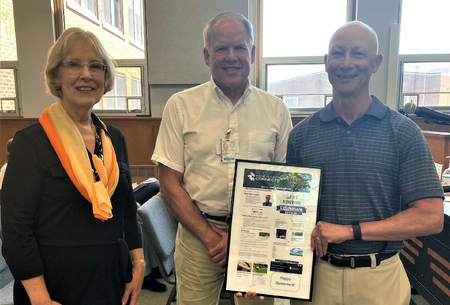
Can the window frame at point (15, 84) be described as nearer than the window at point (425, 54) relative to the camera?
No

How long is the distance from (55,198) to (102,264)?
0.32 metres

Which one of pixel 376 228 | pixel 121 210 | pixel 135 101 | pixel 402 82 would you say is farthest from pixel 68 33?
pixel 402 82

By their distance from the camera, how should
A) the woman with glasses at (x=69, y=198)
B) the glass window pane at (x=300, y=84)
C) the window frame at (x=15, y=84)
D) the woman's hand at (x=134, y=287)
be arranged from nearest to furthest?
the woman with glasses at (x=69, y=198), the woman's hand at (x=134, y=287), the glass window pane at (x=300, y=84), the window frame at (x=15, y=84)

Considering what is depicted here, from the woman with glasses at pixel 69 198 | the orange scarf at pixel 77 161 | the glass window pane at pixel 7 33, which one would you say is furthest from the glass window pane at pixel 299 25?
the glass window pane at pixel 7 33

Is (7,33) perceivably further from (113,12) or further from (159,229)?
(159,229)

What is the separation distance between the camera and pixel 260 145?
1.34 metres

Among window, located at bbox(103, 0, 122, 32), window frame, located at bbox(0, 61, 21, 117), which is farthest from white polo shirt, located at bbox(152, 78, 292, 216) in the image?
window frame, located at bbox(0, 61, 21, 117)

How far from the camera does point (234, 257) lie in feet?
3.78

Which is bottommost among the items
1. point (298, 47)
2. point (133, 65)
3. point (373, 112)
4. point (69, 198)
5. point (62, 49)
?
point (69, 198)

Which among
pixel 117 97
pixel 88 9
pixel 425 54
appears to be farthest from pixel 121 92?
pixel 425 54

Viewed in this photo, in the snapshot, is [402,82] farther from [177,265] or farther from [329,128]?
[177,265]

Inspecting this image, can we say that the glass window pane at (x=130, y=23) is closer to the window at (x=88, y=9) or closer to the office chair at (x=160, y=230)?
the window at (x=88, y=9)

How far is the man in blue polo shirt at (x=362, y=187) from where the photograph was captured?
1041mm

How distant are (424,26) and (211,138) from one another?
4.52 meters
